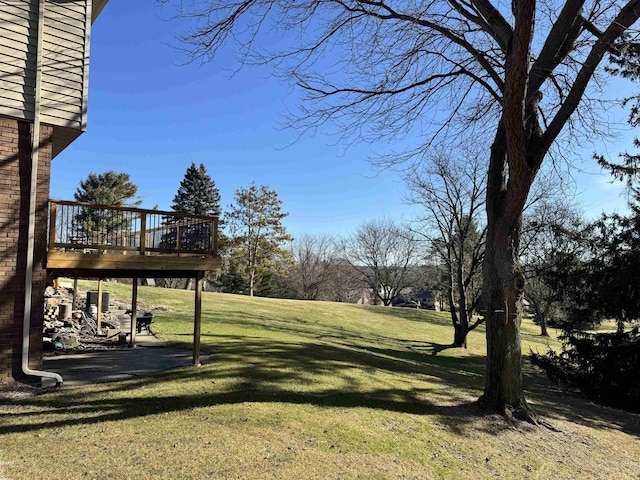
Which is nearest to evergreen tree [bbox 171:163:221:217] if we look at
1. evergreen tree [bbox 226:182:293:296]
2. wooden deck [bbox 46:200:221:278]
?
evergreen tree [bbox 226:182:293:296]

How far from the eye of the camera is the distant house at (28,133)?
21.3 feet

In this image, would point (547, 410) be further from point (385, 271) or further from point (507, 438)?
point (385, 271)

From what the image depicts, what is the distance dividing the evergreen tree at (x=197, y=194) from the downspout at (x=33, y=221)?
141 feet

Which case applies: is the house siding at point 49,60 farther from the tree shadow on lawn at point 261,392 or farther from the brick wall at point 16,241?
the tree shadow on lawn at point 261,392

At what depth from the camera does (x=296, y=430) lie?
503 cm

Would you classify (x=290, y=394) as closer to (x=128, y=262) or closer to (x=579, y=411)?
(x=128, y=262)

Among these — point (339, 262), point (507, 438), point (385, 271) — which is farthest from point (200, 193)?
point (507, 438)

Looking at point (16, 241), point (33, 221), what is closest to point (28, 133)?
point (33, 221)

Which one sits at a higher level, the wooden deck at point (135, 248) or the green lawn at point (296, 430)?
the wooden deck at point (135, 248)

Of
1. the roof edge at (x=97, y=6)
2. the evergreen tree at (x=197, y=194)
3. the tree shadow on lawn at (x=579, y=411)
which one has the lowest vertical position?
the tree shadow on lawn at (x=579, y=411)

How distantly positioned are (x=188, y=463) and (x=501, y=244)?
5437 mm

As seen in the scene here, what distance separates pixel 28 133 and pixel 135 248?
254 centimetres

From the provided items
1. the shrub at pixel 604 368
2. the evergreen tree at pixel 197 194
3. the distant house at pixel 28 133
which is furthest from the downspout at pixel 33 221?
the evergreen tree at pixel 197 194

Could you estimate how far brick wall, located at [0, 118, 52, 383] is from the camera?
646 centimetres
